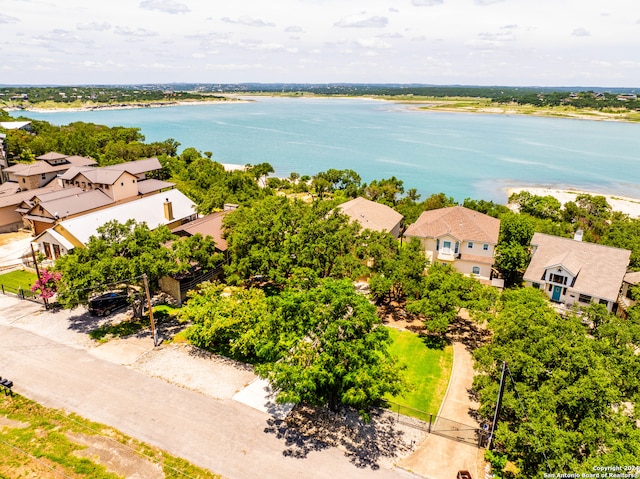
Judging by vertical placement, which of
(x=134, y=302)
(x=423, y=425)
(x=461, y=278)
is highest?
(x=461, y=278)

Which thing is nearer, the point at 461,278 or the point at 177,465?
the point at 177,465

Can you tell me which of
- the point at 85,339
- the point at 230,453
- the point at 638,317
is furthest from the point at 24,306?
the point at 638,317

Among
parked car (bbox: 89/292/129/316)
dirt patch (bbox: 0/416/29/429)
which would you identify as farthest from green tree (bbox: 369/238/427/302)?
dirt patch (bbox: 0/416/29/429)

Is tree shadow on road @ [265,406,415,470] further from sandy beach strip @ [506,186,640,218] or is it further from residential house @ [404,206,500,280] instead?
sandy beach strip @ [506,186,640,218]

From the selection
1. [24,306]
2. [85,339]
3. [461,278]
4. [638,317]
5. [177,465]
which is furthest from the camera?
[24,306]

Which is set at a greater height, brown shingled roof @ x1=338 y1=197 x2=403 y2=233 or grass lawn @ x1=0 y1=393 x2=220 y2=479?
brown shingled roof @ x1=338 y1=197 x2=403 y2=233

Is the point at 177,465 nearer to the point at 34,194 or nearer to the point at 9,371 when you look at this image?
the point at 9,371

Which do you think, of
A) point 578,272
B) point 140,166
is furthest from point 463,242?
point 140,166
